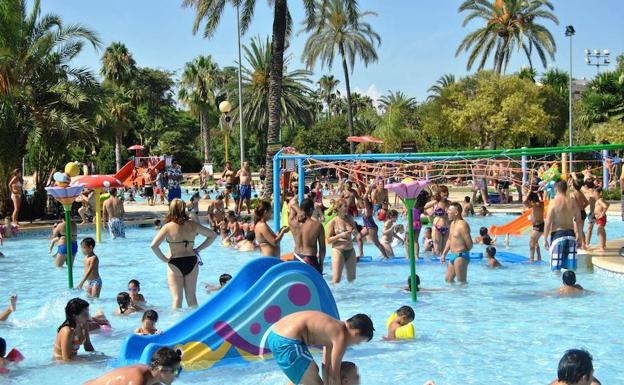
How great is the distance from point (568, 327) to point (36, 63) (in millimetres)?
18400

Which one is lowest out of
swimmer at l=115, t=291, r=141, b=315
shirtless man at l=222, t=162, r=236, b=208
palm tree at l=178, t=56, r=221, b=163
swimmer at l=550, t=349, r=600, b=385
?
swimmer at l=115, t=291, r=141, b=315

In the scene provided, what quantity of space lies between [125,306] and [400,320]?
3664 mm

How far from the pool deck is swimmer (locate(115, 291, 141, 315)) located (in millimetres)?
7394

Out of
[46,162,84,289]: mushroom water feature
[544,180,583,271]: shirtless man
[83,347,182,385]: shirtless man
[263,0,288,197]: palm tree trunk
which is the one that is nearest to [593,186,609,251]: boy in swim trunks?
[544,180,583,271]: shirtless man

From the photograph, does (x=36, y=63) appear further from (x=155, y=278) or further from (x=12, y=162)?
(x=155, y=278)

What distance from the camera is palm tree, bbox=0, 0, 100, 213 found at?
20.8 metres

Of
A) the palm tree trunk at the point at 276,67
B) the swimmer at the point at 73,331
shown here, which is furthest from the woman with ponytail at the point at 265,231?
the palm tree trunk at the point at 276,67

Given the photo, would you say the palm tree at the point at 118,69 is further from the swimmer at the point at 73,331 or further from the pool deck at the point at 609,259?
the swimmer at the point at 73,331

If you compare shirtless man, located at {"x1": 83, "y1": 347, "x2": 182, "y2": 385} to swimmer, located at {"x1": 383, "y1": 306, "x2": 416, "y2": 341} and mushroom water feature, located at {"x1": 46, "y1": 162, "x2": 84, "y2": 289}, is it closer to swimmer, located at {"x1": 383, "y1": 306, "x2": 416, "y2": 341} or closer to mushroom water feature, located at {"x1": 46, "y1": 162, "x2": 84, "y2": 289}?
swimmer, located at {"x1": 383, "y1": 306, "x2": 416, "y2": 341}

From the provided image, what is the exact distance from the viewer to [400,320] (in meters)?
7.92

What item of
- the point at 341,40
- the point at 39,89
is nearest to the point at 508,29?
the point at 341,40

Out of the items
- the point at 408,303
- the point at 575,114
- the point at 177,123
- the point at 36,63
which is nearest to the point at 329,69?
the point at 575,114

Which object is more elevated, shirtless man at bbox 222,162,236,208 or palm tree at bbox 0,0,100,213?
palm tree at bbox 0,0,100,213

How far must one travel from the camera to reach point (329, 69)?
140 ft
